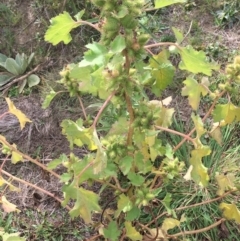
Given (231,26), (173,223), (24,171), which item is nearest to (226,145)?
(173,223)

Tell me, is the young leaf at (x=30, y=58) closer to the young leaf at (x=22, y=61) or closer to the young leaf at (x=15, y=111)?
the young leaf at (x=22, y=61)

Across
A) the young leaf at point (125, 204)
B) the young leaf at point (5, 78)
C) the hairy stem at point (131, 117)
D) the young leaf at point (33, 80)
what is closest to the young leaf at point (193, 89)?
the hairy stem at point (131, 117)

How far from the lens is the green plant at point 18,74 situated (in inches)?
98.6

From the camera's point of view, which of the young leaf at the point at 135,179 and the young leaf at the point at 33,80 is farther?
the young leaf at the point at 33,80

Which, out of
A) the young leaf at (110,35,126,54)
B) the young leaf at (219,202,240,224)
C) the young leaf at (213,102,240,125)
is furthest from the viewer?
the young leaf at (219,202,240,224)

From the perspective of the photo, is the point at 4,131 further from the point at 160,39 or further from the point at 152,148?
the point at 152,148

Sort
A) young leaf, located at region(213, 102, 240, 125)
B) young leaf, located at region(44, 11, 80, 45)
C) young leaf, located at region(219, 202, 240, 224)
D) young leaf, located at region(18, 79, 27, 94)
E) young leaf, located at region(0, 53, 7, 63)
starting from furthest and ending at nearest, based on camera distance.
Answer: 1. young leaf, located at region(0, 53, 7, 63)
2. young leaf, located at region(18, 79, 27, 94)
3. young leaf, located at region(219, 202, 240, 224)
4. young leaf, located at region(213, 102, 240, 125)
5. young leaf, located at region(44, 11, 80, 45)

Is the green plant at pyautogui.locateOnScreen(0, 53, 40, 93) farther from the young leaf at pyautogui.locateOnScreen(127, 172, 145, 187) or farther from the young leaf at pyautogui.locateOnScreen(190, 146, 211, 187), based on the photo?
the young leaf at pyautogui.locateOnScreen(190, 146, 211, 187)

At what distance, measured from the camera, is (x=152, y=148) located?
1423 mm

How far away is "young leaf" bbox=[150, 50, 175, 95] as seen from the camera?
132 cm

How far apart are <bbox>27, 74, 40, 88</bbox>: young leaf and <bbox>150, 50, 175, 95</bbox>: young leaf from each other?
4.11ft

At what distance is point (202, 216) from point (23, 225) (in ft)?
2.57

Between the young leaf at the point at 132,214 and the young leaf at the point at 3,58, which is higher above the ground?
the young leaf at the point at 132,214

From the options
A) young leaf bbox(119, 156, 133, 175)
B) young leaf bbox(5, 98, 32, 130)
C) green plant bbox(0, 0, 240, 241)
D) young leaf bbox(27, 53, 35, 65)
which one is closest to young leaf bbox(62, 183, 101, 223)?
green plant bbox(0, 0, 240, 241)
